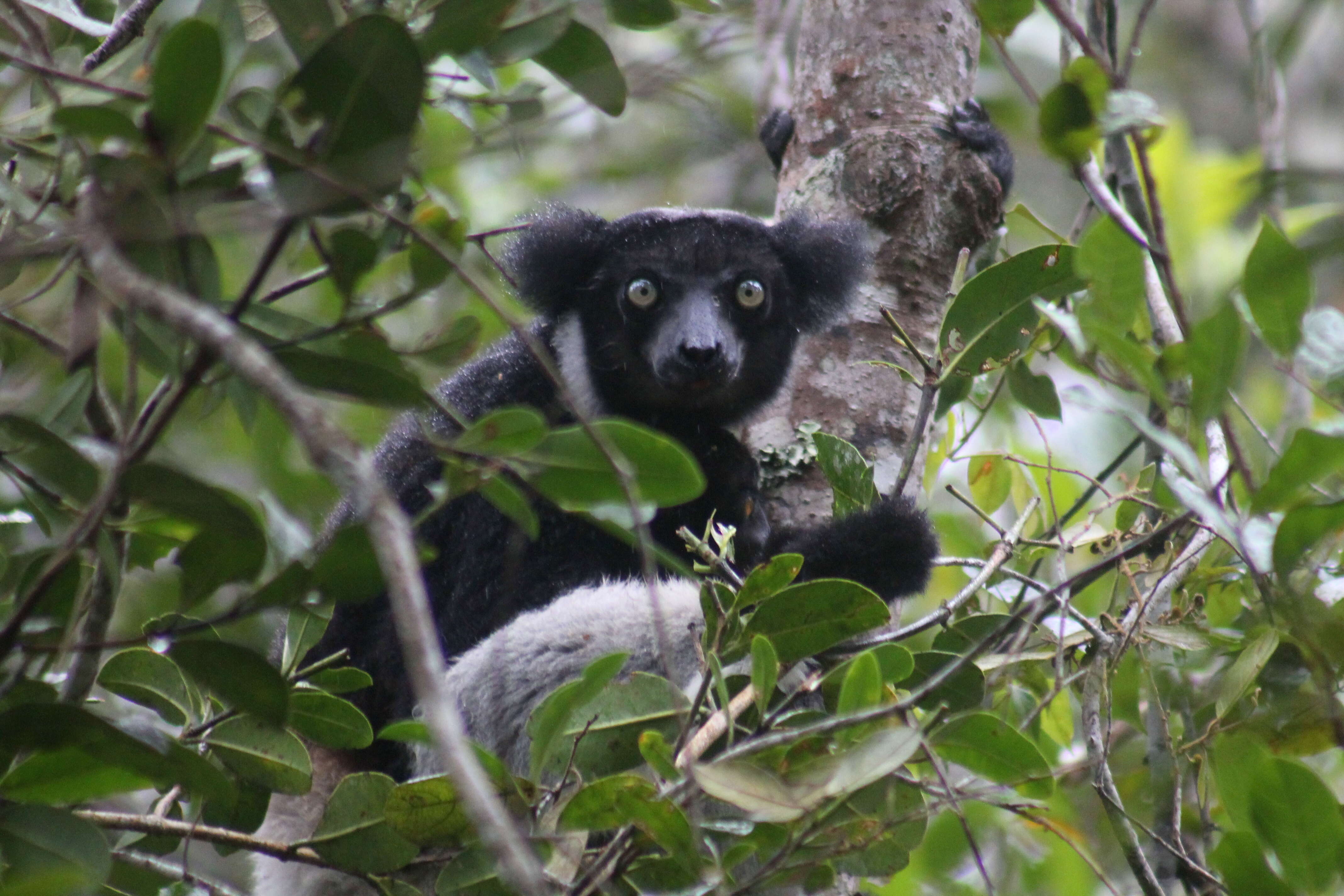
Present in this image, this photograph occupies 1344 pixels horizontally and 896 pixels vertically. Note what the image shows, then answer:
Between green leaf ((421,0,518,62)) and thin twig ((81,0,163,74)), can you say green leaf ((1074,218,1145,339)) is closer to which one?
green leaf ((421,0,518,62))

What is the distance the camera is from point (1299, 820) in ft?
4.91

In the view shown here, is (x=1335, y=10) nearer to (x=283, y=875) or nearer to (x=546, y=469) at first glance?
(x=546, y=469)

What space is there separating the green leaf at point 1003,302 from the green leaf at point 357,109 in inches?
47.5

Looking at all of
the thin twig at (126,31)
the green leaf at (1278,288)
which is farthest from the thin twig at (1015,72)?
the thin twig at (126,31)

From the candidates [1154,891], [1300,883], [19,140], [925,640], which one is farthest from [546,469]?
[925,640]

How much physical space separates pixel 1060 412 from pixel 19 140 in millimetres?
2223

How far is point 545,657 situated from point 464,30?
162cm

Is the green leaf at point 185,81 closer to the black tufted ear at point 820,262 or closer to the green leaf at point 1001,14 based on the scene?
the green leaf at point 1001,14

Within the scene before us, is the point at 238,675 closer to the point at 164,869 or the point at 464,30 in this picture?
the point at 164,869

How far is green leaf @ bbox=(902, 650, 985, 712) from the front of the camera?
2.04 meters

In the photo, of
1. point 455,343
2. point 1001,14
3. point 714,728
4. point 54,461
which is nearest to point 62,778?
point 54,461

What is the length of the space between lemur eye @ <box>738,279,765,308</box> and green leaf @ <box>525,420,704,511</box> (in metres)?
2.05

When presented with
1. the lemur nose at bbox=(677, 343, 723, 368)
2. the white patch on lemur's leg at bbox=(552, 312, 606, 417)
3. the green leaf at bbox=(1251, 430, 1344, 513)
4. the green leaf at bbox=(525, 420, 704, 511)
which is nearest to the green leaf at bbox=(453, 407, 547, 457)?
the green leaf at bbox=(525, 420, 704, 511)

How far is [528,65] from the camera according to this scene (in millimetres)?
6281
